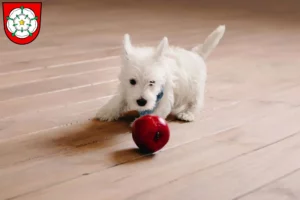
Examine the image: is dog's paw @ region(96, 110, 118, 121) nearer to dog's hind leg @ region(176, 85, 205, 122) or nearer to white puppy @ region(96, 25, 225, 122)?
white puppy @ region(96, 25, 225, 122)

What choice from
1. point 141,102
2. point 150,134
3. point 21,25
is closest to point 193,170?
point 150,134

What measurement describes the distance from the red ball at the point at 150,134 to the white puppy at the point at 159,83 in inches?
3.9

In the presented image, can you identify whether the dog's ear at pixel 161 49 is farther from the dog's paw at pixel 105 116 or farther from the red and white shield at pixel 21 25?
the red and white shield at pixel 21 25

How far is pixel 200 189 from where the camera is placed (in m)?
1.27

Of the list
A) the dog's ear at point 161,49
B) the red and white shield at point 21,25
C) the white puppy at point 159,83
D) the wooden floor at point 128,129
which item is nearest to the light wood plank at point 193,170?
the wooden floor at point 128,129

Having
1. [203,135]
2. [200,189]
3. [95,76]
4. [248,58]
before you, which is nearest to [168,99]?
[203,135]

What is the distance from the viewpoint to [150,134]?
1.43 metres

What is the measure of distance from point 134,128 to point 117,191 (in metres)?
0.25

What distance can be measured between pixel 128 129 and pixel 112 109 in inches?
3.5

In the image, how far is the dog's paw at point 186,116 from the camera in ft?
5.63

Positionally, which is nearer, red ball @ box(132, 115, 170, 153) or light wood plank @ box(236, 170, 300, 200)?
light wood plank @ box(236, 170, 300, 200)

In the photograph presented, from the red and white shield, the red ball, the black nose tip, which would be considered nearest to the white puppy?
the black nose tip

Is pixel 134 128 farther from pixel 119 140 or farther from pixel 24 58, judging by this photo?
pixel 24 58

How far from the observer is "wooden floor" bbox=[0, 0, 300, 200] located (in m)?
1.28
